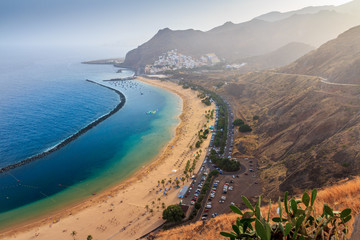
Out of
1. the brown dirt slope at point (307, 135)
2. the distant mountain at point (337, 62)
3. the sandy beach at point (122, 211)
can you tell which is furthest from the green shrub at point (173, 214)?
the distant mountain at point (337, 62)

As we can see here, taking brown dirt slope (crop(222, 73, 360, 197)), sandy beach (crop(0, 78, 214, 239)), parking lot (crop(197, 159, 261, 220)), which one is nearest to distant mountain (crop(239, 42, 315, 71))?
brown dirt slope (crop(222, 73, 360, 197))

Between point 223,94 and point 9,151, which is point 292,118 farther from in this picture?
point 9,151

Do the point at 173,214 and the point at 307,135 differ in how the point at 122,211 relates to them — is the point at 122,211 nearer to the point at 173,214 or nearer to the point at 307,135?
the point at 173,214

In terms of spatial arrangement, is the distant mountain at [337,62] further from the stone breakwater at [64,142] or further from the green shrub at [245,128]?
the stone breakwater at [64,142]

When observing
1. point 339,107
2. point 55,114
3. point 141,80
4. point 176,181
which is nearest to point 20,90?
point 55,114

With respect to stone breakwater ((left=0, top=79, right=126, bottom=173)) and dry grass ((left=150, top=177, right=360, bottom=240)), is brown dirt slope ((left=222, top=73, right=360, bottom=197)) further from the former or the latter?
stone breakwater ((left=0, top=79, right=126, bottom=173))

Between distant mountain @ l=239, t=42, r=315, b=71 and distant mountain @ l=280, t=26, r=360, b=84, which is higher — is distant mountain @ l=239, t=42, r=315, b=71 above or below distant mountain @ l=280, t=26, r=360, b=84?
above
